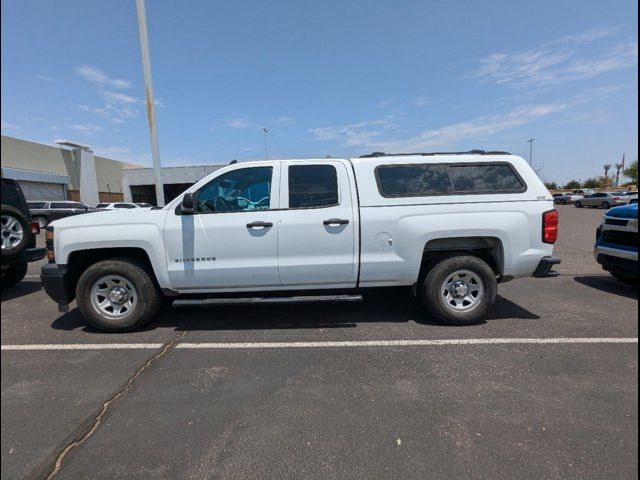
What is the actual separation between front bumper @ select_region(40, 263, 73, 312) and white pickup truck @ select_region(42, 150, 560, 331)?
1 centimetres

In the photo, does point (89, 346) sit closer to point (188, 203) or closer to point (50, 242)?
point (50, 242)

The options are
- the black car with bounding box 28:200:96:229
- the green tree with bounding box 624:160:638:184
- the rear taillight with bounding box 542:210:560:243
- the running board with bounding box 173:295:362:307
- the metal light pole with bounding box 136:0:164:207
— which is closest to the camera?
the green tree with bounding box 624:160:638:184

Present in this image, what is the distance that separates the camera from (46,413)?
266 cm

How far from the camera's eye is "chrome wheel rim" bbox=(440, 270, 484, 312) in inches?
169

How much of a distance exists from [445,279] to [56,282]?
463cm

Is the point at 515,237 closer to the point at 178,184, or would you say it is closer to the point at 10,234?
the point at 10,234

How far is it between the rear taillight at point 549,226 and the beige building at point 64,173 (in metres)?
30.8

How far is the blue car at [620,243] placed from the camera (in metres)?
5.15

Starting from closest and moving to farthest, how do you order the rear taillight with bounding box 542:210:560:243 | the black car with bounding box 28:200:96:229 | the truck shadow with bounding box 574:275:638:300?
1. the rear taillight with bounding box 542:210:560:243
2. the truck shadow with bounding box 574:275:638:300
3. the black car with bounding box 28:200:96:229

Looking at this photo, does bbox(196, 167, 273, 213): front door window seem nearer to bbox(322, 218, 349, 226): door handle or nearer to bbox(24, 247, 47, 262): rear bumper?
bbox(322, 218, 349, 226): door handle

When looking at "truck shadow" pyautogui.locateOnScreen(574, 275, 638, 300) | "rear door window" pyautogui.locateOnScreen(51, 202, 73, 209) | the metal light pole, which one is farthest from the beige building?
"truck shadow" pyautogui.locateOnScreen(574, 275, 638, 300)

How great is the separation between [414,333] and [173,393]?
2.66 metres

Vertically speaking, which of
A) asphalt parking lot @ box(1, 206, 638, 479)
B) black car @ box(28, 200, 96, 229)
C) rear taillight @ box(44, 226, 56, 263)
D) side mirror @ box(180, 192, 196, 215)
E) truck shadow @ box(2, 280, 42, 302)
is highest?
black car @ box(28, 200, 96, 229)

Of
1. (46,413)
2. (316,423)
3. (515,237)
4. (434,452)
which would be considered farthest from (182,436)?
(515,237)
